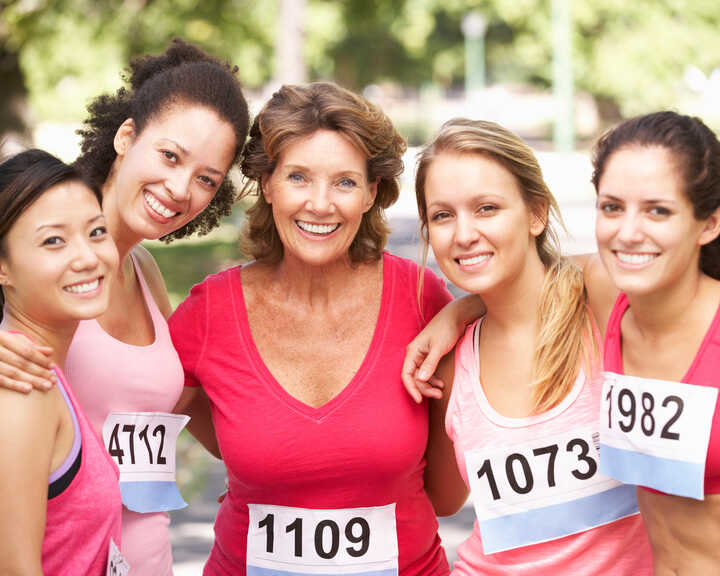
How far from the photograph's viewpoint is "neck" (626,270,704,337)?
2.73 m

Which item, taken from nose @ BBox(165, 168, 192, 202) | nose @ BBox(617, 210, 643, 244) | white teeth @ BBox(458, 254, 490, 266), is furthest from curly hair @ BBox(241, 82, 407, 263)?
nose @ BBox(617, 210, 643, 244)

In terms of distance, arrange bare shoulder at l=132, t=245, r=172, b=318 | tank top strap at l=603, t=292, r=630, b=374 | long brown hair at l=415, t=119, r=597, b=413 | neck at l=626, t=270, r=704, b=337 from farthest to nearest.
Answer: bare shoulder at l=132, t=245, r=172, b=318, long brown hair at l=415, t=119, r=597, b=413, tank top strap at l=603, t=292, r=630, b=374, neck at l=626, t=270, r=704, b=337

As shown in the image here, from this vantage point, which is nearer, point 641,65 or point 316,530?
point 316,530

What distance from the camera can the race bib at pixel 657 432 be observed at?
259 centimetres

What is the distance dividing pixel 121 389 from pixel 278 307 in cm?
59

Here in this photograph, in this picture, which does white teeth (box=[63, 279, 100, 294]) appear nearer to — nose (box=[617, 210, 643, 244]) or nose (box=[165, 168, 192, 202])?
nose (box=[165, 168, 192, 202])

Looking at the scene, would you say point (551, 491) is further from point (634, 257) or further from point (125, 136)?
point (125, 136)

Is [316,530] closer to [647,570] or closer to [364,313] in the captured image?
[364,313]

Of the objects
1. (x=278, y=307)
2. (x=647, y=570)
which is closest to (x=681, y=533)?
(x=647, y=570)

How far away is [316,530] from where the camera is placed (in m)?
3.10

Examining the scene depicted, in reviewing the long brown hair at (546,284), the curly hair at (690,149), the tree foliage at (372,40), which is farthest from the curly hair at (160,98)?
the tree foliage at (372,40)

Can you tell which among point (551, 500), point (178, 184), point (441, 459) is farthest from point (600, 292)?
point (178, 184)

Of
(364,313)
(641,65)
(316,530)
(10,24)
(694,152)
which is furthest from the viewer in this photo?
(641,65)

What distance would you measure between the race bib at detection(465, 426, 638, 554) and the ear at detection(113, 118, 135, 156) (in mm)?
1537
